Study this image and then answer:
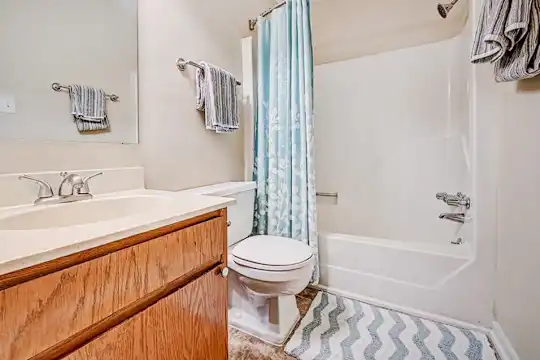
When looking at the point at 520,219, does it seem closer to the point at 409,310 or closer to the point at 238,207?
the point at 409,310

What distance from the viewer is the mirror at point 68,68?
35.8 inches

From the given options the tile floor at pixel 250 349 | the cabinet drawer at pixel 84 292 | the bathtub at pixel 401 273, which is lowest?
the tile floor at pixel 250 349

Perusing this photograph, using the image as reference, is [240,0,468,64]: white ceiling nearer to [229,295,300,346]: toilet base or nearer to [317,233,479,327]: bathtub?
[317,233,479,327]: bathtub

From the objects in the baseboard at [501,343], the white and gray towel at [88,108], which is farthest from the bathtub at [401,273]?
the white and gray towel at [88,108]

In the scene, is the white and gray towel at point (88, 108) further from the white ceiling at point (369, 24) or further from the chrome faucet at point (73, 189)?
the white ceiling at point (369, 24)

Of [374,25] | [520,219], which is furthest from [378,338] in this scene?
[374,25]

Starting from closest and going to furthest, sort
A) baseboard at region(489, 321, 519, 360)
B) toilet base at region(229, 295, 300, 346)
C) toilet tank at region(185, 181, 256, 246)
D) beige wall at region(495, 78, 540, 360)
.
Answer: beige wall at region(495, 78, 540, 360)
baseboard at region(489, 321, 519, 360)
toilet base at region(229, 295, 300, 346)
toilet tank at region(185, 181, 256, 246)

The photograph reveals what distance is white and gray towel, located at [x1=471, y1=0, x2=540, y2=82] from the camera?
910mm

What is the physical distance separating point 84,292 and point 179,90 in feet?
3.76

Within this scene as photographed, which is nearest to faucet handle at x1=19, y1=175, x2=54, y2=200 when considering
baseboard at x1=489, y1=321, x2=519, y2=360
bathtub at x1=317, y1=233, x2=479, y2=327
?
bathtub at x1=317, y1=233, x2=479, y2=327

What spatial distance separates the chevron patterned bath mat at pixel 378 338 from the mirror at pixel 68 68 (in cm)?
125

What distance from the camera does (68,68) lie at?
1050 millimetres

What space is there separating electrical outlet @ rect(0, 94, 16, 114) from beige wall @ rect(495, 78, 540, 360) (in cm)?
178

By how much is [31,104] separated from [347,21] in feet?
7.39
